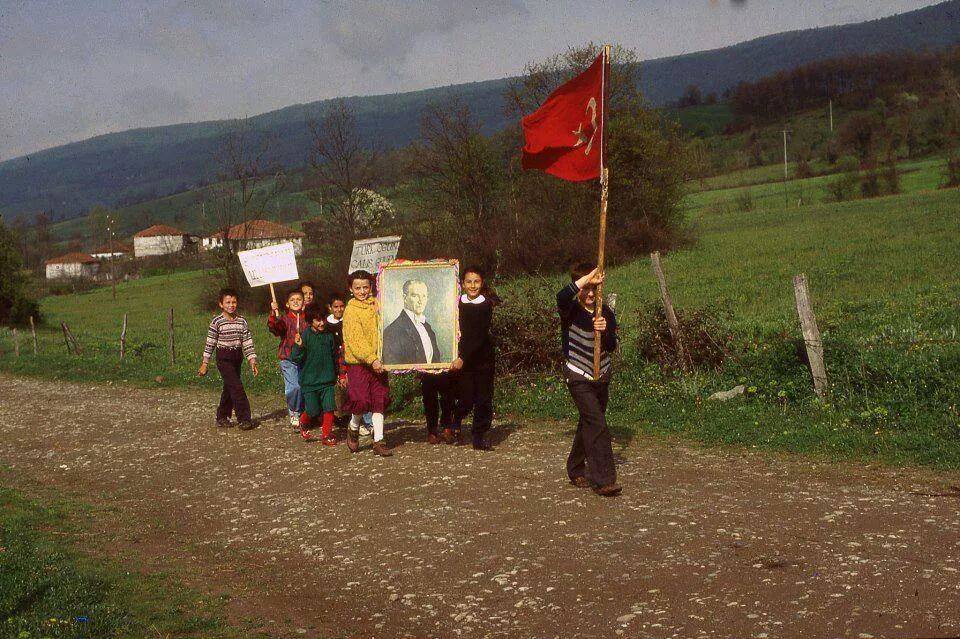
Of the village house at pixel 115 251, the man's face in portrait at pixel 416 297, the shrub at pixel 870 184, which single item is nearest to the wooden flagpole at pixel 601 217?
the man's face in portrait at pixel 416 297

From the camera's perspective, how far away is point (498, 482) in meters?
9.50

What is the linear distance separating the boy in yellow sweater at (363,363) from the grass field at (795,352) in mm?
2743

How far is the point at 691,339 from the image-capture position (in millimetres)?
13539

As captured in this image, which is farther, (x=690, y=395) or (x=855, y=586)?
(x=690, y=395)

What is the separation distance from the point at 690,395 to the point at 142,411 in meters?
10.4

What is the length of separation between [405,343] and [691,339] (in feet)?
14.5

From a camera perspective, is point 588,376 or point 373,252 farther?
point 373,252

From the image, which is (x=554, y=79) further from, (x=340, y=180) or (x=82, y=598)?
(x=82, y=598)

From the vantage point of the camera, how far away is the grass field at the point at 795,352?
1046 centimetres

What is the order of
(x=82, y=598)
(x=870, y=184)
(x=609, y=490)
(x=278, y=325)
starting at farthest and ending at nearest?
1. (x=870, y=184)
2. (x=278, y=325)
3. (x=609, y=490)
4. (x=82, y=598)

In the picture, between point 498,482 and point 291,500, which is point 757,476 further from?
point 291,500

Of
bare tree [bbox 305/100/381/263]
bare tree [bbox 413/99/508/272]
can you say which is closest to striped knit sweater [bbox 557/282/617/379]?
bare tree [bbox 413/99/508/272]

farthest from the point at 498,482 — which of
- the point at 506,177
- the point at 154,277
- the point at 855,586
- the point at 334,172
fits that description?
the point at 154,277

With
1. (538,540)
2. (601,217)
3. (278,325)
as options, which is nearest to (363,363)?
(278,325)
